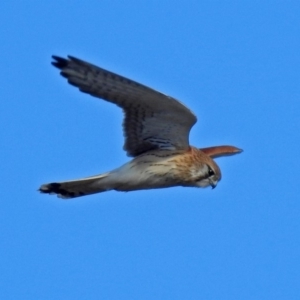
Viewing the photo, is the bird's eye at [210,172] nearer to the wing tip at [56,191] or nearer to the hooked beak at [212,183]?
the hooked beak at [212,183]

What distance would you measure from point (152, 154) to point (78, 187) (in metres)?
0.89

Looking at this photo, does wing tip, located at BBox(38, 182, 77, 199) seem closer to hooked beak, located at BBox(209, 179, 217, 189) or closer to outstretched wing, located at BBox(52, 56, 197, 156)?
outstretched wing, located at BBox(52, 56, 197, 156)

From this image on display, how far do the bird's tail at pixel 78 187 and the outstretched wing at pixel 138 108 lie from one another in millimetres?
515

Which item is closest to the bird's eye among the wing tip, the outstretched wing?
the outstretched wing

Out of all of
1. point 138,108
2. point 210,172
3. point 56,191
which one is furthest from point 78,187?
point 210,172

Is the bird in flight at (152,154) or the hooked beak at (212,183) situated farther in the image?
the hooked beak at (212,183)

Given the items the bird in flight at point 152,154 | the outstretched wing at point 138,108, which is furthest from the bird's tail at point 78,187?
the outstretched wing at point 138,108

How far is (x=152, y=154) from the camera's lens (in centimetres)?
1078

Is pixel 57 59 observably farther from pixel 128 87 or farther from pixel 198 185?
pixel 198 185

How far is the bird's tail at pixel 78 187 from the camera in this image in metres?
10.6

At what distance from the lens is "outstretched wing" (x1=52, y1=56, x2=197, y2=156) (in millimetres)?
9555

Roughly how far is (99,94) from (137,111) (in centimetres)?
68

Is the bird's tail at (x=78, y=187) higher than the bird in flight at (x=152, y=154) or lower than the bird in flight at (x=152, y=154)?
lower

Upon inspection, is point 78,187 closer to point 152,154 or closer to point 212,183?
point 152,154
